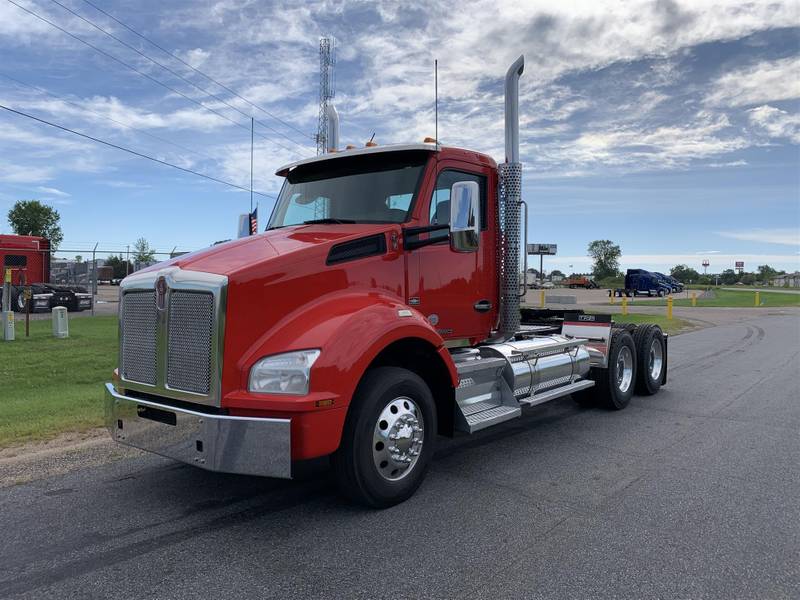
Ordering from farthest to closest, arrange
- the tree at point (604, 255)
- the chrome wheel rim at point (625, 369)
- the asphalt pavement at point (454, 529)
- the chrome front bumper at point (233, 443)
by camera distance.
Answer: the tree at point (604, 255)
the chrome wheel rim at point (625, 369)
the chrome front bumper at point (233, 443)
the asphalt pavement at point (454, 529)

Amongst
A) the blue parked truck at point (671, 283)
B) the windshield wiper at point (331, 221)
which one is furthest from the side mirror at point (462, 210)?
the blue parked truck at point (671, 283)

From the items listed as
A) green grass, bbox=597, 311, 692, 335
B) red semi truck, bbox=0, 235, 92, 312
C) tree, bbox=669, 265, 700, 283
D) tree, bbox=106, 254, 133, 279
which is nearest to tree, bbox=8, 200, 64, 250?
tree, bbox=106, 254, 133, 279

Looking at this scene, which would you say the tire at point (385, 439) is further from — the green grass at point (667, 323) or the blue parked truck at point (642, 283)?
the blue parked truck at point (642, 283)

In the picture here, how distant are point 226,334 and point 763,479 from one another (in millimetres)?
4260

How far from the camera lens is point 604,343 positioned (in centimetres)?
728

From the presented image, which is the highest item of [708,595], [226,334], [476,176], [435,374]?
[476,176]

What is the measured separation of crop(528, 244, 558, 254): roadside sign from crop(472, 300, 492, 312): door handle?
876 mm

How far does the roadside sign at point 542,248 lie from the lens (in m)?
6.19

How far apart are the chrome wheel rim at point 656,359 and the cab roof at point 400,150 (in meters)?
4.33

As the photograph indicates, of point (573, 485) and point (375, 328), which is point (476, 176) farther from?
point (573, 485)

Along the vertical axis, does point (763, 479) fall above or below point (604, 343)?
below

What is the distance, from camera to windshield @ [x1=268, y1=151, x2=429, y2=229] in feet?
15.9

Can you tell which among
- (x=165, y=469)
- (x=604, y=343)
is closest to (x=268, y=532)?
(x=165, y=469)

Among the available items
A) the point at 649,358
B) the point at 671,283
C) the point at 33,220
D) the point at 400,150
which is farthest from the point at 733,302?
the point at 33,220
